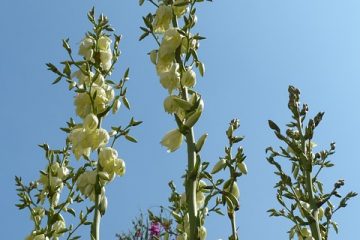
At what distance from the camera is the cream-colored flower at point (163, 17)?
1986 mm

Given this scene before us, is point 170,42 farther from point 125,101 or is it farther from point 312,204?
point 312,204

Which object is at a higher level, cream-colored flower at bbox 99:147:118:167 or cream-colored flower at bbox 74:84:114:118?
cream-colored flower at bbox 74:84:114:118

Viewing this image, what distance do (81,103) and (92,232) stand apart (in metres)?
0.64

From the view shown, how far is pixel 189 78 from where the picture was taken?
69.0 inches

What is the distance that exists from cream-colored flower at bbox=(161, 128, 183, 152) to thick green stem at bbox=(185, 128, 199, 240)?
25cm

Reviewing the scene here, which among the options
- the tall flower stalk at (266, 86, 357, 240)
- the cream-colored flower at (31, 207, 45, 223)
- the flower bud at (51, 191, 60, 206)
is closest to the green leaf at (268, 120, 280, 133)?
the tall flower stalk at (266, 86, 357, 240)

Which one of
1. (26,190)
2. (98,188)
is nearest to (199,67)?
(98,188)

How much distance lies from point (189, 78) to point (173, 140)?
243mm

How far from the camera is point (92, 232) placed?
186cm

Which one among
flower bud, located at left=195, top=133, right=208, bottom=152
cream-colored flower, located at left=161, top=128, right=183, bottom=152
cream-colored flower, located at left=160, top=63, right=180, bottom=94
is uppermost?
cream-colored flower, located at left=160, top=63, right=180, bottom=94

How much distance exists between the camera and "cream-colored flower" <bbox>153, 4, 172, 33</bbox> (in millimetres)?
1986

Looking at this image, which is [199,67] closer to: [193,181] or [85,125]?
[85,125]

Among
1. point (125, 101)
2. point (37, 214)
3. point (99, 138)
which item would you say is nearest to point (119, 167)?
point (99, 138)

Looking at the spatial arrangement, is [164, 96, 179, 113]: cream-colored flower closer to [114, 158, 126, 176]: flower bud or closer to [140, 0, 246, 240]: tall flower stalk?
[140, 0, 246, 240]: tall flower stalk
